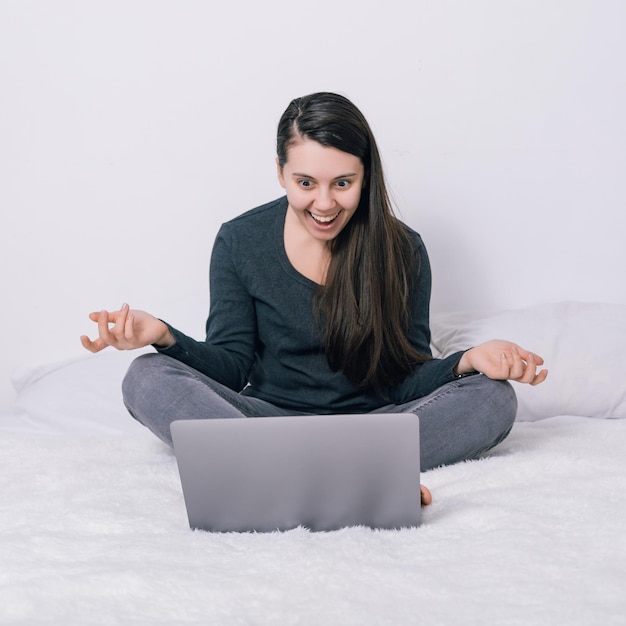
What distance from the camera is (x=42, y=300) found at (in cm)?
231

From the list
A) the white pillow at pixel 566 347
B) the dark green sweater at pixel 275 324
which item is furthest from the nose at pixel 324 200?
the white pillow at pixel 566 347

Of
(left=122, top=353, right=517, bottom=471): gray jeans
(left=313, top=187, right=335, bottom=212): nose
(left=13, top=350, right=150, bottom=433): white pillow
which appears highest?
(left=313, top=187, right=335, bottom=212): nose

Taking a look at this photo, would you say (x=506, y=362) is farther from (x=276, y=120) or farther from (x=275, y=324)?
(x=276, y=120)

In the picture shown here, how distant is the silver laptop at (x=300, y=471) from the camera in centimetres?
106

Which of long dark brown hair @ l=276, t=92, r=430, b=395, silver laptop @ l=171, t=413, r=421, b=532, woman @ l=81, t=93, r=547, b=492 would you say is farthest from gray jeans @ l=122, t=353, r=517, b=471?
silver laptop @ l=171, t=413, r=421, b=532

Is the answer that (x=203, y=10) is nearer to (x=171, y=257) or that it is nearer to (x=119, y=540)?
(x=171, y=257)

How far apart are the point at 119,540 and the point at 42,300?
135cm

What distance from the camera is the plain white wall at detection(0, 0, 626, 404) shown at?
2189 mm

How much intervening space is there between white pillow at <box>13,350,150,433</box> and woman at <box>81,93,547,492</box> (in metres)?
0.28

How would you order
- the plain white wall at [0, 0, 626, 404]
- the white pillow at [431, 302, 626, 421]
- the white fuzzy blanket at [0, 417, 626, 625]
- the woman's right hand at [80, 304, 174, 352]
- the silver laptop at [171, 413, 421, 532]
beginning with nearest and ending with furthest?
the white fuzzy blanket at [0, 417, 626, 625]
the silver laptop at [171, 413, 421, 532]
the woman's right hand at [80, 304, 174, 352]
the white pillow at [431, 302, 626, 421]
the plain white wall at [0, 0, 626, 404]

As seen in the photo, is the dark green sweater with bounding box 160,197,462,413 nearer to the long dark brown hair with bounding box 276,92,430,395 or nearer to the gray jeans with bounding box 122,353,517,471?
the long dark brown hair with bounding box 276,92,430,395

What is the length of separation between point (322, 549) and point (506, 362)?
0.52 m

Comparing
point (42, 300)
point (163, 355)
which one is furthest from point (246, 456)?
point (42, 300)

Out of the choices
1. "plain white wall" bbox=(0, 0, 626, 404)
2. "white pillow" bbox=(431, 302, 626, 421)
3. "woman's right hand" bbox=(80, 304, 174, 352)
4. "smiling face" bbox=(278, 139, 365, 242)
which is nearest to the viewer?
"woman's right hand" bbox=(80, 304, 174, 352)
